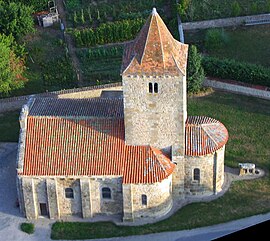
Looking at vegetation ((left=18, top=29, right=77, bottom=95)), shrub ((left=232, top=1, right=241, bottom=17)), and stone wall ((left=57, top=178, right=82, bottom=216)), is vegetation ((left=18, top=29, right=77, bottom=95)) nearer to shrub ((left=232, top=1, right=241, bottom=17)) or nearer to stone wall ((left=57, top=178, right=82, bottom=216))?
stone wall ((left=57, top=178, right=82, bottom=216))

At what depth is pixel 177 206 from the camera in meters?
38.3

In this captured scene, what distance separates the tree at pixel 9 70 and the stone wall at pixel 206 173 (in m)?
23.5

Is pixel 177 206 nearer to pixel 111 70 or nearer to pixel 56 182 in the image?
pixel 56 182

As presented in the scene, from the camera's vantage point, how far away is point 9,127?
49.7 m

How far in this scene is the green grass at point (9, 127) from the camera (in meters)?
48.1

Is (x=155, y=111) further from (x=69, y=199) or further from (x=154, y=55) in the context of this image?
(x=69, y=199)

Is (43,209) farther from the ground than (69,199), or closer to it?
closer to it

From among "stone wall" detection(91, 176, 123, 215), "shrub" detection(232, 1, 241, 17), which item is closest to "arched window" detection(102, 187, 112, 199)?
"stone wall" detection(91, 176, 123, 215)

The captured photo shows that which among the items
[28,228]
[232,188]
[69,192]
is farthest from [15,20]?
[232,188]

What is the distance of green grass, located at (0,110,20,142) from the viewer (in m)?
48.1

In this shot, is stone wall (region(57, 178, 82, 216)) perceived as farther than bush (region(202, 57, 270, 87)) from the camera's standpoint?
No

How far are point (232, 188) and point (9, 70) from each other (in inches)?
1077

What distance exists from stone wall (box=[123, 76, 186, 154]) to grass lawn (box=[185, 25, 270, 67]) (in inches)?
981

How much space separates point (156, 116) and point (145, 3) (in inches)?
1408
